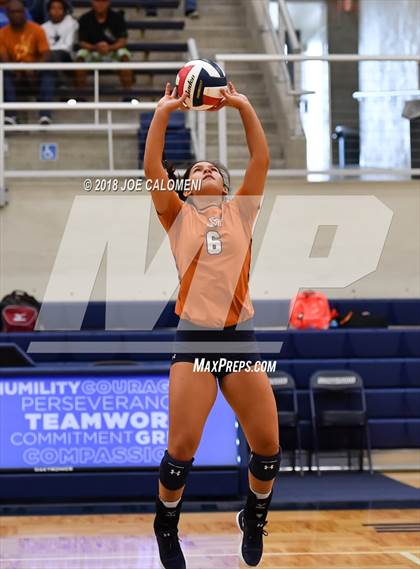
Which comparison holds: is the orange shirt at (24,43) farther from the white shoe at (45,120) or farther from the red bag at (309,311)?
the red bag at (309,311)

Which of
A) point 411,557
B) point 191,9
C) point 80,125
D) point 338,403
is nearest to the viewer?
point 411,557

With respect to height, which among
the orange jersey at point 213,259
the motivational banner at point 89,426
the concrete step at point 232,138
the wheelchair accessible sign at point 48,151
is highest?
the concrete step at point 232,138

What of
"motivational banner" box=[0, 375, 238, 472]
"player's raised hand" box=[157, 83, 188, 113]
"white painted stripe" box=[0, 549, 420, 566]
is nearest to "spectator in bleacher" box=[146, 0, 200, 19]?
"motivational banner" box=[0, 375, 238, 472]

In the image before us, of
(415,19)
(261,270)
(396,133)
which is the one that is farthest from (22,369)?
(415,19)

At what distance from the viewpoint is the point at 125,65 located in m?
12.1

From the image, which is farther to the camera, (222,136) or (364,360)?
(222,136)

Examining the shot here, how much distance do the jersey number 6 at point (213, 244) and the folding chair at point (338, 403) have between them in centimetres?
537

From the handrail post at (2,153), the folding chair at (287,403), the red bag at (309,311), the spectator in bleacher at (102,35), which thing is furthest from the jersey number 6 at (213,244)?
the spectator in bleacher at (102,35)

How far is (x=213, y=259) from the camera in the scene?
5664 millimetres

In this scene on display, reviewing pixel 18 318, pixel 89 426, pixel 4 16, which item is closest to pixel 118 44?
pixel 4 16

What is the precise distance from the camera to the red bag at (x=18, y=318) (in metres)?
11.1

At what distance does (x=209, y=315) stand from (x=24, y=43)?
8.44m

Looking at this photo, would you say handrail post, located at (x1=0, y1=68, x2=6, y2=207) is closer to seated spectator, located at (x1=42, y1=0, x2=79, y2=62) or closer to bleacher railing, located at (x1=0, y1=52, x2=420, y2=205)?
bleacher railing, located at (x1=0, y1=52, x2=420, y2=205)

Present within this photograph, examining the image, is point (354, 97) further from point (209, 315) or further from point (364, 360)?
point (209, 315)
